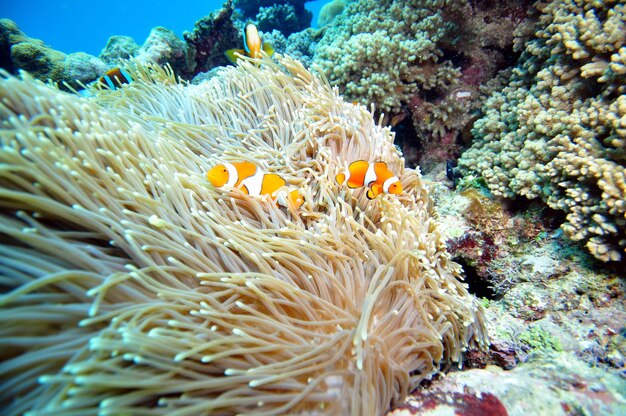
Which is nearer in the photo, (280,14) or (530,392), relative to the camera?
(530,392)

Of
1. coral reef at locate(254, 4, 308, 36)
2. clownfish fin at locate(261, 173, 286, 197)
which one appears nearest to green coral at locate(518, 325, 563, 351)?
clownfish fin at locate(261, 173, 286, 197)

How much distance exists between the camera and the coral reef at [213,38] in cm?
682

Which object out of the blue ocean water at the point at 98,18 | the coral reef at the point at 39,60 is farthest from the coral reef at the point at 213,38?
the blue ocean water at the point at 98,18

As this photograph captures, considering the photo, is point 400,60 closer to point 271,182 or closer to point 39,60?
point 271,182

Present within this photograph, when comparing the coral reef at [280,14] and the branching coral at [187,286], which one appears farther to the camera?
the coral reef at [280,14]

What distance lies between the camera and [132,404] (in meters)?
1.32

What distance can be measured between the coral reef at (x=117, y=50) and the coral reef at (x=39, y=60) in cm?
163

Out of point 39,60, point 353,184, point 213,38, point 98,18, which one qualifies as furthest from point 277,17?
point 98,18

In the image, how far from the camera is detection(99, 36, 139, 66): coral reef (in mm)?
9680

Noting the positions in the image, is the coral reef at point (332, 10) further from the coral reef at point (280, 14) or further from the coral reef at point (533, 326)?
the coral reef at point (533, 326)

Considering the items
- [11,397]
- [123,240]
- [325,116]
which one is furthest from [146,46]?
[11,397]

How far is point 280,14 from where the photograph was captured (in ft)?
39.7

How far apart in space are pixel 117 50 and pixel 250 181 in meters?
10.5

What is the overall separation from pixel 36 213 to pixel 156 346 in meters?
0.82
